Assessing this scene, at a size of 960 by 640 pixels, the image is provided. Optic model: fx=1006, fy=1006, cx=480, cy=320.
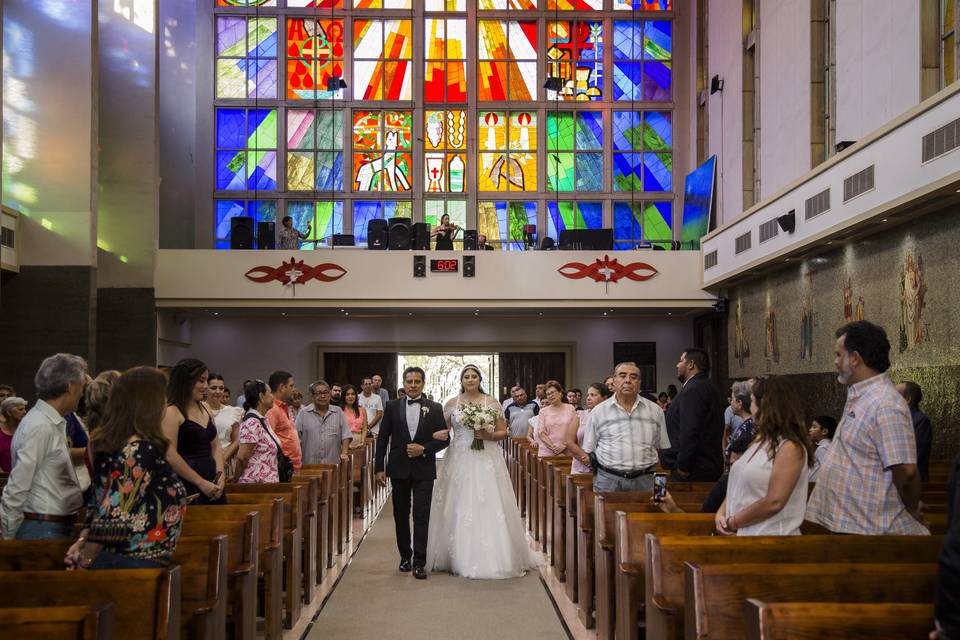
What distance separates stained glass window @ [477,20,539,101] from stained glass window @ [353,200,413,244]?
10.1 feet

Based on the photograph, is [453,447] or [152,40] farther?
[152,40]

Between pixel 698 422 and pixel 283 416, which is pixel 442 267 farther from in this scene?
pixel 698 422

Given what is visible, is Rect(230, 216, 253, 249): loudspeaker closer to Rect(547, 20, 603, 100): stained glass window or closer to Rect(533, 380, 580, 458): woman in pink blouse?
Rect(547, 20, 603, 100): stained glass window

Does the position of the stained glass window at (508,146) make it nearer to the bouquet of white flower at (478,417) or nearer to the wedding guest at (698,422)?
the bouquet of white flower at (478,417)

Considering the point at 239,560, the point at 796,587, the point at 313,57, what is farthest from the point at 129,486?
the point at 313,57

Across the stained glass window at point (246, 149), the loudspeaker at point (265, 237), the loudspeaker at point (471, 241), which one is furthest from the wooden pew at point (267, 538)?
the stained glass window at point (246, 149)

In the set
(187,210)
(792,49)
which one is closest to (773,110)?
(792,49)

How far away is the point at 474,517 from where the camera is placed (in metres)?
7.86

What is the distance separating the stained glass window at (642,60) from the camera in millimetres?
21558

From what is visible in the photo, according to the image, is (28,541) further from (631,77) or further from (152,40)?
(631,77)

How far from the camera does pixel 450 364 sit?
70.1ft

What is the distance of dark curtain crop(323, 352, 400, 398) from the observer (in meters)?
20.7

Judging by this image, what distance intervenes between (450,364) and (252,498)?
15.3m

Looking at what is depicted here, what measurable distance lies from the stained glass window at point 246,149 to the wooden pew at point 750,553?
18299mm
